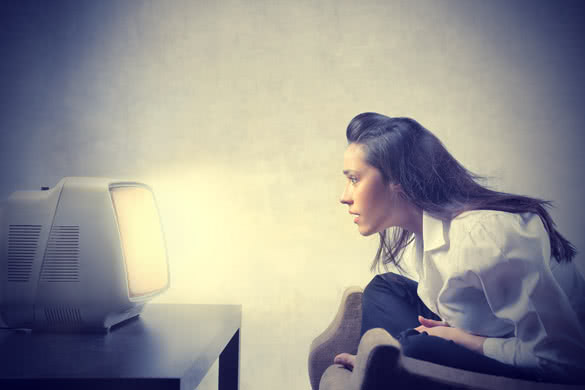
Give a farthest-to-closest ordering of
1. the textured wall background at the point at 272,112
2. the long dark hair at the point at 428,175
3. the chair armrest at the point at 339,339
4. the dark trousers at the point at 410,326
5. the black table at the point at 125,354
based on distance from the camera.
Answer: the textured wall background at the point at 272,112
the chair armrest at the point at 339,339
the long dark hair at the point at 428,175
the dark trousers at the point at 410,326
the black table at the point at 125,354

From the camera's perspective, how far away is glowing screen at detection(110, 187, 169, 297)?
966 mm

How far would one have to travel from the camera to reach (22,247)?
90cm

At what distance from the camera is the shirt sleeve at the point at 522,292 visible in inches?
28.8

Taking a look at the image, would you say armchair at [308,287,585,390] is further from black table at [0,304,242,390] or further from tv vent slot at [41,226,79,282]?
tv vent slot at [41,226,79,282]

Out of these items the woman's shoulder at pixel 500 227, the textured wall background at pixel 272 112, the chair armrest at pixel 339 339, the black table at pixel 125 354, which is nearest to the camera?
the black table at pixel 125 354

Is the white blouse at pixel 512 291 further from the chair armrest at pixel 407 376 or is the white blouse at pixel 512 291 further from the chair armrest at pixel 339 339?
the chair armrest at pixel 339 339

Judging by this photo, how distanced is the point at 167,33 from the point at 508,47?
1138 millimetres

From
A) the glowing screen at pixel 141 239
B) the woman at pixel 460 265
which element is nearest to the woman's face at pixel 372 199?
the woman at pixel 460 265

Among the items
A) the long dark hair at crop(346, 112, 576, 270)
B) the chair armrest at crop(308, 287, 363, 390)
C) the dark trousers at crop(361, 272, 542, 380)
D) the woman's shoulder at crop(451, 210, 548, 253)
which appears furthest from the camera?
the chair armrest at crop(308, 287, 363, 390)

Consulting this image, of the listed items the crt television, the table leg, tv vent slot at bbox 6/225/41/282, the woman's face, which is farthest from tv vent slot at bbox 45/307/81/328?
the woman's face

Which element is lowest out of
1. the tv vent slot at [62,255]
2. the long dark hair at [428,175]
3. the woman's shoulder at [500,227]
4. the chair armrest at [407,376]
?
the chair armrest at [407,376]

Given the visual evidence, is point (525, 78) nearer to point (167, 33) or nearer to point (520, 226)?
point (520, 226)

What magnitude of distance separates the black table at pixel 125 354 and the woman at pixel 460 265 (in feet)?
1.17

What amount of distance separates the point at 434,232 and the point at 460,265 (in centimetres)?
17
